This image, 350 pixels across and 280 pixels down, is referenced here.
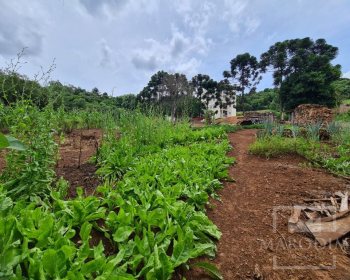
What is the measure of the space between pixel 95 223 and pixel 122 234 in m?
0.30

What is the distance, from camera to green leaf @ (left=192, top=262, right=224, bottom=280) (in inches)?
63.4

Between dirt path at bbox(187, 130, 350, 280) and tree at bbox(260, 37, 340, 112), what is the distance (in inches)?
983

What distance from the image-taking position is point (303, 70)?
26.9m

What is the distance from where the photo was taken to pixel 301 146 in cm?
578

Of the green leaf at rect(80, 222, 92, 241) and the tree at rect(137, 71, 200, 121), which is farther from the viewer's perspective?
the tree at rect(137, 71, 200, 121)

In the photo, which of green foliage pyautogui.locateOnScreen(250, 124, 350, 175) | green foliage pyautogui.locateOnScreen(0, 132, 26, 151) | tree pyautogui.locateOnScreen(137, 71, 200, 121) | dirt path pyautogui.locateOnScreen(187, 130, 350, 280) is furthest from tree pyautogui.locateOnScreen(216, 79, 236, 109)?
green foliage pyautogui.locateOnScreen(0, 132, 26, 151)

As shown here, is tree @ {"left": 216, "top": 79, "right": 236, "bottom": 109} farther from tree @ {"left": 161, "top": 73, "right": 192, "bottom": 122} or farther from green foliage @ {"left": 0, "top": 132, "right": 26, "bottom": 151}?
green foliage @ {"left": 0, "top": 132, "right": 26, "bottom": 151}

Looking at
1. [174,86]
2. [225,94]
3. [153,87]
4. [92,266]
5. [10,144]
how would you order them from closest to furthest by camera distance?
[10,144] → [92,266] → [174,86] → [153,87] → [225,94]

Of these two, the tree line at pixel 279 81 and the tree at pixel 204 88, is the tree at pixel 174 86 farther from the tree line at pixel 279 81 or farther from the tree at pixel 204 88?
the tree at pixel 204 88

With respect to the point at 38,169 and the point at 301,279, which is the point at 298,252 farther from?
the point at 38,169

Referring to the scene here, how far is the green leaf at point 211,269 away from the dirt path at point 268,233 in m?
0.07

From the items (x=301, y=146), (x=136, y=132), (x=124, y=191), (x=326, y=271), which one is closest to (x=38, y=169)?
(x=124, y=191)

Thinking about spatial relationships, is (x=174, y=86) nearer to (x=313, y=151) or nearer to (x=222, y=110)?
(x=222, y=110)

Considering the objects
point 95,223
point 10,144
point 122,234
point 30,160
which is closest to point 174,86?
point 30,160
